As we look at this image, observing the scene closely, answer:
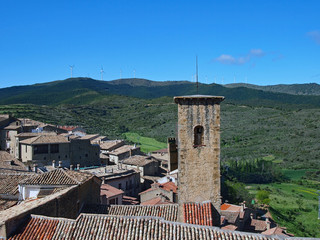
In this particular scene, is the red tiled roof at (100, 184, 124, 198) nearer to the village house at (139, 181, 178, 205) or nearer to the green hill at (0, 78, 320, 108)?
the village house at (139, 181, 178, 205)

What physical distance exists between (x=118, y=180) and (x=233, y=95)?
446 ft

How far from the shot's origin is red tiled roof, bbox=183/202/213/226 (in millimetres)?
10375

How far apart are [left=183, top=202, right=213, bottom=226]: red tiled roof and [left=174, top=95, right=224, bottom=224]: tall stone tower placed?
184 millimetres

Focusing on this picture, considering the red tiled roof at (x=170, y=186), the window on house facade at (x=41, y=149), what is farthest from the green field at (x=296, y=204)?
the window on house facade at (x=41, y=149)

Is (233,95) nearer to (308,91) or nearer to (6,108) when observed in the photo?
(308,91)

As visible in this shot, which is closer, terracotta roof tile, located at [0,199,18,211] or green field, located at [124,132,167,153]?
terracotta roof tile, located at [0,199,18,211]

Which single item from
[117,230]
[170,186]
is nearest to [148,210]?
[117,230]

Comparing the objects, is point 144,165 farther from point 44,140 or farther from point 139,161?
point 44,140

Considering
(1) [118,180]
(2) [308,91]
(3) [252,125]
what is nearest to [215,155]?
(1) [118,180]

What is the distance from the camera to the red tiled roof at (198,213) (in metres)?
10.4

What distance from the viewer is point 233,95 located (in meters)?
156

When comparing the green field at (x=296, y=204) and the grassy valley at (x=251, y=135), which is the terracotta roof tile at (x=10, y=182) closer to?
the green field at (x=296, y=204)

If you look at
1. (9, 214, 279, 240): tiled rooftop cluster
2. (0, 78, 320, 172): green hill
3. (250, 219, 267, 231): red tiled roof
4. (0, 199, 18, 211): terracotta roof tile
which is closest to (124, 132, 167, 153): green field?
(0, 78, 320, 172): green hill

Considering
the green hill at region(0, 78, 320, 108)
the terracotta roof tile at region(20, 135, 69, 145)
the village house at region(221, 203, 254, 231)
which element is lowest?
the village house at region(221, 203, 254, 231)
